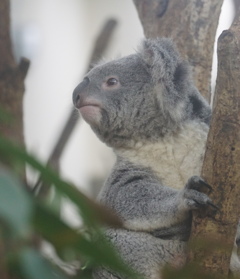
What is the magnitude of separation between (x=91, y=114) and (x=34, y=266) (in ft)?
6.40

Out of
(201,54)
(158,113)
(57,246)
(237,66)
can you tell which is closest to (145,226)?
(158,113)

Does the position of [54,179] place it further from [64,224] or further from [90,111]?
Answer: [90,111]

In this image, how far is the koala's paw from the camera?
5.54 ft

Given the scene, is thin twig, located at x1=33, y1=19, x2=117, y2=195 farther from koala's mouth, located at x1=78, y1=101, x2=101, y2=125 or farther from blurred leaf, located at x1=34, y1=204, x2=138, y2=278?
blurred leaf, located at x1=34, y1=204, x2=138, y2=278

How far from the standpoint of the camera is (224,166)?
1631mm

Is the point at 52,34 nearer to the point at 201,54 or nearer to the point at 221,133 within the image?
the point at 201,54

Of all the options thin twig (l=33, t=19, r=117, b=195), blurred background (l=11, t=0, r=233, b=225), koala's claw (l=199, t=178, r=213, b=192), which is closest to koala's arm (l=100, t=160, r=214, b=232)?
koala's claw (l=199, t=178, r=213, b=192)

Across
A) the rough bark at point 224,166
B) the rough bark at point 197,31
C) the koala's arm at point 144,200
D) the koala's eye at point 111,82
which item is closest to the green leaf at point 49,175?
the rough bark at point 224,166

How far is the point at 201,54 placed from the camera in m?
2.96

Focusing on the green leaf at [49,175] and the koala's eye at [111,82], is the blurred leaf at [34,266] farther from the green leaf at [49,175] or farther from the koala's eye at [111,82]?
the koala's eye at [111,82]

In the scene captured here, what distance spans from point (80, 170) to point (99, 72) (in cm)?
422

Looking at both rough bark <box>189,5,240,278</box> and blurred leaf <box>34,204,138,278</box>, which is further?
rough bark <box>189,5,240,278</box>

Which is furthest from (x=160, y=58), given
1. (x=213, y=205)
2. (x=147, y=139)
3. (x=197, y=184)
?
(x=213, y=205)

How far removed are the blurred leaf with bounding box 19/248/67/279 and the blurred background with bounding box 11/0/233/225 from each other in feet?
20.2
